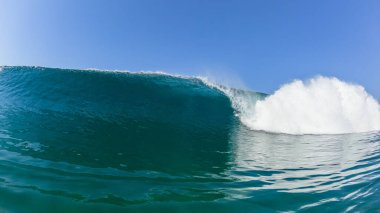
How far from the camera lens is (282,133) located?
44.7ft

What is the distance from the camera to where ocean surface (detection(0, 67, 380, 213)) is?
409 centimetres

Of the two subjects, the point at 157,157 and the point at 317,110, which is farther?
the point at 317,110

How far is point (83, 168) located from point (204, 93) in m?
15.3

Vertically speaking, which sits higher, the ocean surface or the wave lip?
the wave lip

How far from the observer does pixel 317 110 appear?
1647cm

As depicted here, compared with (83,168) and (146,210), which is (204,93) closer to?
(83,168)

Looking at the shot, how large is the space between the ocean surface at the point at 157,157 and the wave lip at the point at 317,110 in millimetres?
97

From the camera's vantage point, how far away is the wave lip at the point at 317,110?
595 inches

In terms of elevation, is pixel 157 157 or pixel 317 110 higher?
pixel 317 110

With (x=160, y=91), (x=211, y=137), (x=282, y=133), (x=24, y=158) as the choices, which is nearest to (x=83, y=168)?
(x=24, y=158)

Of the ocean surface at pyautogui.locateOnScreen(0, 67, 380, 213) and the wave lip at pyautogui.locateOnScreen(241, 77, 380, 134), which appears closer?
the ocean surface at pyautogui.locateOnScreen(0, 67, 380, 213)

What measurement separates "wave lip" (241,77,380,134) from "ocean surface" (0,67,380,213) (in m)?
0.10

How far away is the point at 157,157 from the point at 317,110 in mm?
12161

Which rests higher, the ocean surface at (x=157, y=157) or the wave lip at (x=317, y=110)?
the wave lip at (x=317, y=110)
